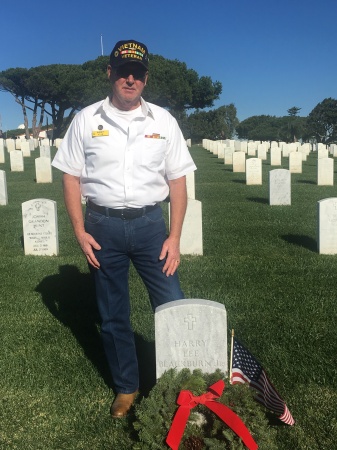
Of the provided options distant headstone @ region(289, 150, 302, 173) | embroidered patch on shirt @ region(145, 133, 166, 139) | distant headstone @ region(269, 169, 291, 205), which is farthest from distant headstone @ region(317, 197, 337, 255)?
distant headstone @ region(289, 150, 302, 173)

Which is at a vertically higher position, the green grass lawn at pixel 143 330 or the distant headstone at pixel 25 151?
the distant headstone at pixel 25 151

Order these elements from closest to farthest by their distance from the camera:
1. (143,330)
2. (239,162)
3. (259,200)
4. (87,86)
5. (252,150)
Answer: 1. (143,330)
2. (259,200)
3. (239,162)
4. (252,150)
5. (87,86)

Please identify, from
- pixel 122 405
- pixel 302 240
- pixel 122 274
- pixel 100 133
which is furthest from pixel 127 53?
pixel 302 240

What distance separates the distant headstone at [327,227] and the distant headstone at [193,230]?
178 centimetres

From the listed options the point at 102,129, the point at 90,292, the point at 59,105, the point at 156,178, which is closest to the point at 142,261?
the point at 156,178

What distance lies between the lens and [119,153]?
3.69 m

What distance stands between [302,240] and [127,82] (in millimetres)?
6934

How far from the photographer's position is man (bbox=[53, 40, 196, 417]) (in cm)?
369

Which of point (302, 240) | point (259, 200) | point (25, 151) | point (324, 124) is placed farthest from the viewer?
point (324, 124)

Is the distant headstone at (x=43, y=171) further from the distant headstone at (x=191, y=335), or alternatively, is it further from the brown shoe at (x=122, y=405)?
the distant headstone at (x=191, y=335)

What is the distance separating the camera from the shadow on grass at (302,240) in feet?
31.3

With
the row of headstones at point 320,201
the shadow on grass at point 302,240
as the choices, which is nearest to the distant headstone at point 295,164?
the row of headstones at point 320,201

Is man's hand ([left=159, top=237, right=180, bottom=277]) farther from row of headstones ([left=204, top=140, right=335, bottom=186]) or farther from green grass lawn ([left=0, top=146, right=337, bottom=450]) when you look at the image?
row of headstones ([left=204, top=140, right=335, bottom=186])

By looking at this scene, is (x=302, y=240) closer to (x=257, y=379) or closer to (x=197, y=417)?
(x=257, y=379)
